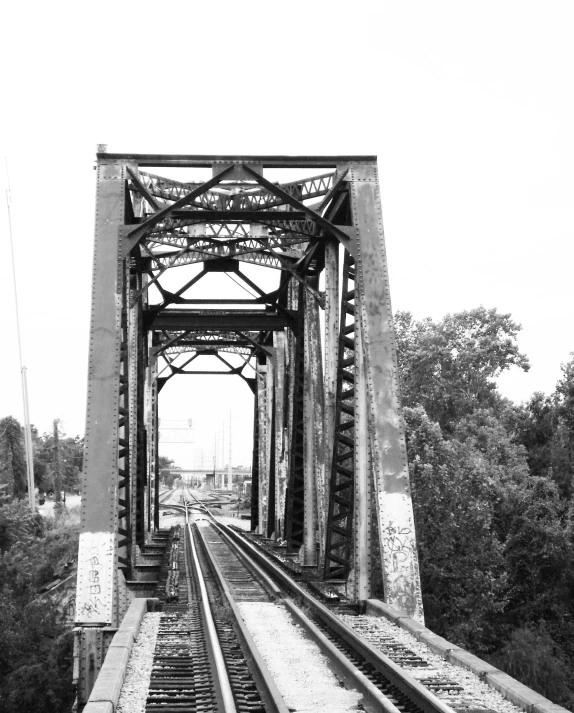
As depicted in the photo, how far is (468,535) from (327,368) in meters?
7.49

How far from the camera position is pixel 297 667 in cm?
755

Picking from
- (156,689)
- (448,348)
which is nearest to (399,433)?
(156,689)

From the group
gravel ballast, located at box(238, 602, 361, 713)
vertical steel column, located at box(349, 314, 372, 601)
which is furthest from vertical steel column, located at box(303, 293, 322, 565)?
gravel ballast, located at box(238, 602, 361, 713)

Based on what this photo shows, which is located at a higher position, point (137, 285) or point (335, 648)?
point (137, 285)

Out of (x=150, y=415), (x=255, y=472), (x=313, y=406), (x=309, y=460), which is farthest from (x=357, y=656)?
(x=255, y=472)

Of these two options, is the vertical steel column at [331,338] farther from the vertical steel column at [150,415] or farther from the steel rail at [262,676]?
the vertical steel column at [150,415]

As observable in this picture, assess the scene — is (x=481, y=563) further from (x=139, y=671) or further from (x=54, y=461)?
(x=54, y=461)

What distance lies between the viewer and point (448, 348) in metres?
31.6

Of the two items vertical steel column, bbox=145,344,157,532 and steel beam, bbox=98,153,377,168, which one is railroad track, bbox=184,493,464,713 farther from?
vertical steel column, bbox=145,344,157,532

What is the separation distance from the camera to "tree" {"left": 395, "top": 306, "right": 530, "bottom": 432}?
100 ft

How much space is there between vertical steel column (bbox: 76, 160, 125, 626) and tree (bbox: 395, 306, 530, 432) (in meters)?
19.3

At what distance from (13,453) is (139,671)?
141ft

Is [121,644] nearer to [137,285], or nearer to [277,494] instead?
[137,285]

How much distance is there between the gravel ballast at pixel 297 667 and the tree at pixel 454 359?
2021 cm
